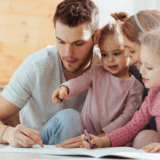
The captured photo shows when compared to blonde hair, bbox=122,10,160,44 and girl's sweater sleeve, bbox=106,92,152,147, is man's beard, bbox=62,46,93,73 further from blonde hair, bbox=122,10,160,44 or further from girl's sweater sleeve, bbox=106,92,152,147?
girl's sweater sleeve, bbox=106,92,152,147

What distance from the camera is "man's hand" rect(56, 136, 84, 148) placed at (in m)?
0.97

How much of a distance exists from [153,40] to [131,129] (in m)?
0.38

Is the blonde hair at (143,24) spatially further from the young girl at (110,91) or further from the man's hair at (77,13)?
the man's hair at (77,13)

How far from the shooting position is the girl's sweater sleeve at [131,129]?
1.02 meters

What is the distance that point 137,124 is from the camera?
3.50 feet

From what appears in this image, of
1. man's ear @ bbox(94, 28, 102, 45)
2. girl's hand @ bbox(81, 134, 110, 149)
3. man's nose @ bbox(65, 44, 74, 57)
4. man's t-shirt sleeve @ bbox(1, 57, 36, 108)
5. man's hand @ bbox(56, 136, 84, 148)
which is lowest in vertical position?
man's hand @ bbox(56, 136, 84, 148)

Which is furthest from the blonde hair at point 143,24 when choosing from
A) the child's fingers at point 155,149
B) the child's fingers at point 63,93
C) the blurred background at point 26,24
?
the blurred background at point 26,24

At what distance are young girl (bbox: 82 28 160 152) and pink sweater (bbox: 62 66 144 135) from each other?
4.8 inches

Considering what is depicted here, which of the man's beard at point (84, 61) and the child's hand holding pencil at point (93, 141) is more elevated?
the man's beard at point (84, 61)

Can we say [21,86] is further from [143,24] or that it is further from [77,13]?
[143,24]

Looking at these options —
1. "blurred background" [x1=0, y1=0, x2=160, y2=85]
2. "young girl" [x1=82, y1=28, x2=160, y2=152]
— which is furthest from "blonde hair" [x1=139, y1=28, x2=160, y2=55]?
"blurred background" [x1=0, y1=0, x2=160, y2=85]

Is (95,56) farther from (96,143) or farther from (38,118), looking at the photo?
(96,143)

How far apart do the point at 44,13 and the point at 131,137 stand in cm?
199

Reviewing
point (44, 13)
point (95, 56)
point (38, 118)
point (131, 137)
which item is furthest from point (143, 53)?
point (44, 13)
